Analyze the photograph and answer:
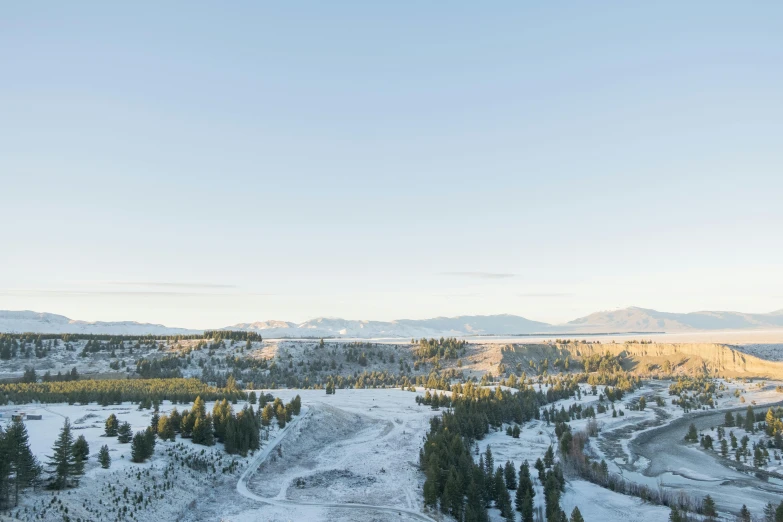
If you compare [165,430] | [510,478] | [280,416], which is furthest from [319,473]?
[510,478]

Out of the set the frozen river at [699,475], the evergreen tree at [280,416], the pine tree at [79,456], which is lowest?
the frozen river at [699,475]

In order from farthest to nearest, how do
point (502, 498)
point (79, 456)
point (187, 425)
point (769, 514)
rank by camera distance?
point (187, 425)
point (502, 498)
point (769, 514)
point (79, 456)

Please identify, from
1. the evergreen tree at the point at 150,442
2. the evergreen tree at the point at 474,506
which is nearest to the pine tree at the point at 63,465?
the evergreen tree at the point at 150,442

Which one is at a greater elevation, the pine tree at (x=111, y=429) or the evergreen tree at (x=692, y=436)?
the pine tree at (x=111, y=429)

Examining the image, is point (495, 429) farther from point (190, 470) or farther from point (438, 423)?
point (190, 470)

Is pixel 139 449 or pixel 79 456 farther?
pixel 139 449

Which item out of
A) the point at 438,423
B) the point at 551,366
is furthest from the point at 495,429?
the point at 551,366

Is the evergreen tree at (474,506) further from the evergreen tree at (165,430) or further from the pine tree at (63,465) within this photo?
the evergreen tree at (165,430)

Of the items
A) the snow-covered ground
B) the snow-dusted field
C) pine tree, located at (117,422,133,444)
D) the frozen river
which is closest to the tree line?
the snow-dusted field

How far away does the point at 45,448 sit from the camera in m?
53.4

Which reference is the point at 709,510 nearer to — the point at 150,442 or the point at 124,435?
the point at 150,442

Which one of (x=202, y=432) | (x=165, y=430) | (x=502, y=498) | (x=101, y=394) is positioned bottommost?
(x=502, y=498)

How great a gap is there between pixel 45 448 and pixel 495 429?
64.0 meters

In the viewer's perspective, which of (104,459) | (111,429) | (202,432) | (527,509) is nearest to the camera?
(527,509)
